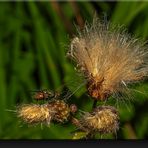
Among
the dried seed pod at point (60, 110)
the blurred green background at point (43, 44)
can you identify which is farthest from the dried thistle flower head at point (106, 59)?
the blurred green background at point (43, 44)

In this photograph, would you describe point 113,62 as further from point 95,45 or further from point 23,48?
point 23,48

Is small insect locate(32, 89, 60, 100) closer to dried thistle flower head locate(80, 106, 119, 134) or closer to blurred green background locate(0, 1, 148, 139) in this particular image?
dried thistle flower head locate(80, 106, 119, 134)

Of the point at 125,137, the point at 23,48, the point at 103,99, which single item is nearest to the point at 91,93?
the point at 103,99

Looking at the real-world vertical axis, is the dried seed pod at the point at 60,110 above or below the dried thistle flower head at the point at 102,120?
above

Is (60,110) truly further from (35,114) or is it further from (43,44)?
(43,44)

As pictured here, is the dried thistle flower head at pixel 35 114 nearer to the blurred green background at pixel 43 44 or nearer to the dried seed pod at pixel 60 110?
the dried seed pod at pixel 60 110

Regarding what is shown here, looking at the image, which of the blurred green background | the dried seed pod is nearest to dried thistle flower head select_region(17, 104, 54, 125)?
the dried seed pod

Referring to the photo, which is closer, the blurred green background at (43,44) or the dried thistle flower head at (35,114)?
the dried thistle flower head at (35,114)

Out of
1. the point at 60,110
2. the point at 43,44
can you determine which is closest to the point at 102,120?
the point at 60,110
